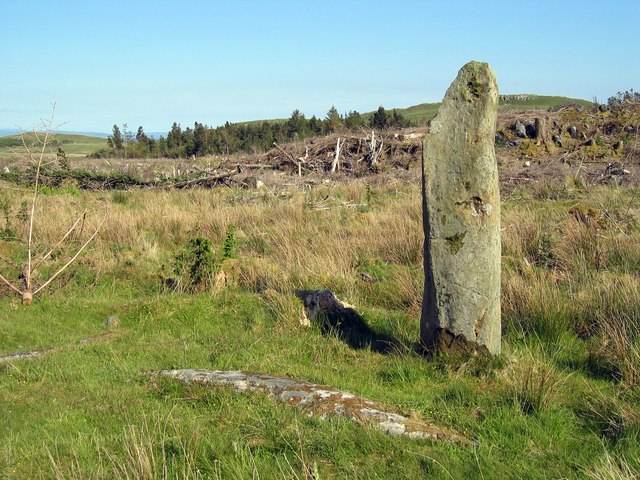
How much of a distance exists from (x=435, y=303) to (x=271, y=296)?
9.05 feet

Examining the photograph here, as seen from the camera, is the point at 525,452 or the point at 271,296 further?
the point at 271,296

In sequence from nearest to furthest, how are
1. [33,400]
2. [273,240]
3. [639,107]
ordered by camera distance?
[33,400], [273,240], [639,107]

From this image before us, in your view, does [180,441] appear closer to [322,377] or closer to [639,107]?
[322,377]

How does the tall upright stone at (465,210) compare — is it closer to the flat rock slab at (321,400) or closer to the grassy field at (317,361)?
the grassy field at (317,361)

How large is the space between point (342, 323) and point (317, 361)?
3.78 feet

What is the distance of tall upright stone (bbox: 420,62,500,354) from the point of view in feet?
21.1

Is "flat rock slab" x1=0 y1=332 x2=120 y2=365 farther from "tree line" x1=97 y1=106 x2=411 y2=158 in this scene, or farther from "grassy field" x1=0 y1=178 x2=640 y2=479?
"tree line" x1=97 y1=106 x2=411 y2=158

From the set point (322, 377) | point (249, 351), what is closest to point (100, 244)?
point (249, 351)

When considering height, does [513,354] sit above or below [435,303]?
below

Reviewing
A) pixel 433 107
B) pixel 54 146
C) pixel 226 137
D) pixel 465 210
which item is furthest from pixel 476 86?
pixel 433 107

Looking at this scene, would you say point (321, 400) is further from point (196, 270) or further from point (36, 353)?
point (196, 270)

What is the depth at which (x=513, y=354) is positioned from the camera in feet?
22.2

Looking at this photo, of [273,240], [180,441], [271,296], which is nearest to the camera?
[180,441]

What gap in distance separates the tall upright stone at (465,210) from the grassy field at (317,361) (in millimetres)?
469
